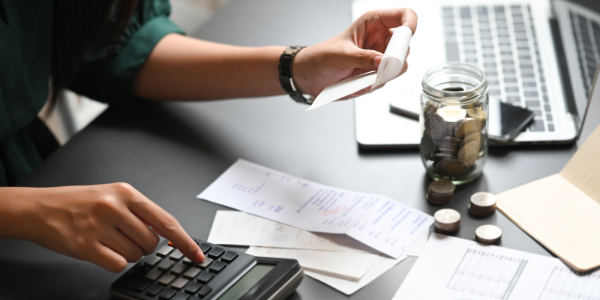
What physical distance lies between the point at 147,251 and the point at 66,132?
56.6 inches

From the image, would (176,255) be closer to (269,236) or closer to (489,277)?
(269,236)

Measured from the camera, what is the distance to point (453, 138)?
0.63 metres

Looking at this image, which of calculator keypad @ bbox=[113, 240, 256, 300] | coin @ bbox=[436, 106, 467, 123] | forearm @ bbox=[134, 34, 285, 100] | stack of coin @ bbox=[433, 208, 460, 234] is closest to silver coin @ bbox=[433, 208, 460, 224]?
stack of coin @ bbox=[433, 208, 460, 234]

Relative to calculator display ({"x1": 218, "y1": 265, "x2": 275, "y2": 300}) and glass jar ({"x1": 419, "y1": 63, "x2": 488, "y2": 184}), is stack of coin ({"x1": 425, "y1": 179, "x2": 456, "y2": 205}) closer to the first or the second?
glass jar ({"x1": 419, "y1": 63, "x2": 488, "y2": 184})

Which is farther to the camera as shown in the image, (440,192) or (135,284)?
(440,192)

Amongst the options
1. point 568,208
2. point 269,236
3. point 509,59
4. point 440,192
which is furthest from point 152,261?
point 509,59

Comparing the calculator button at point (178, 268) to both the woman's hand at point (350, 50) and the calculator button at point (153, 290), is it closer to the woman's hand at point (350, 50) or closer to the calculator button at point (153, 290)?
the calculator button at point (153, 290)

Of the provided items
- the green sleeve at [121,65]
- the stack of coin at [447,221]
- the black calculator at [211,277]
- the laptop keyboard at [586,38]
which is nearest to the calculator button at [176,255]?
the black calculator at [211,277]

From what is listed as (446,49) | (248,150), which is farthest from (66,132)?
(446,49)

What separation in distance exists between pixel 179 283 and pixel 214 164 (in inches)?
10.8

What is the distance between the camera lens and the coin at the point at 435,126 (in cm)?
62

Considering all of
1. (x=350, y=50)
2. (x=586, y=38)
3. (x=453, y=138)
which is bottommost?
(x=586, y=38)

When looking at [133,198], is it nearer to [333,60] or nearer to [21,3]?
[333,60]

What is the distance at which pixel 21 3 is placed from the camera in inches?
32.4
